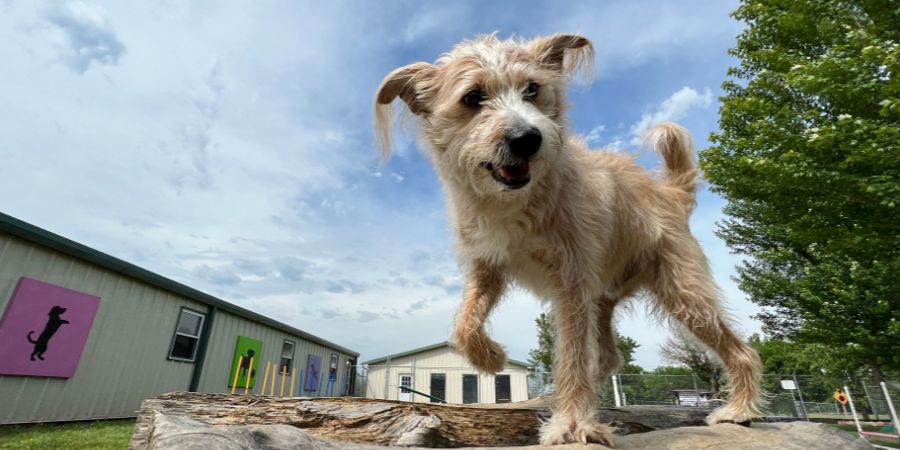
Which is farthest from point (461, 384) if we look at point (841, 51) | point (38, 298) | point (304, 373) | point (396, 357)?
point (841, 51)

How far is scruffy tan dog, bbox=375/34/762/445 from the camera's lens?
251 centimetres

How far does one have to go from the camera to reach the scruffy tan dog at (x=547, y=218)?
2.51m

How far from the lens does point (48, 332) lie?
918 centimetres

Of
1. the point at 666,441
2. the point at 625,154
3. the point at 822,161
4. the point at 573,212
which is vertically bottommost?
the point at 666,441

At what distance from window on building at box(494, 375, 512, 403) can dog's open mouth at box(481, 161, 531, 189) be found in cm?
2816

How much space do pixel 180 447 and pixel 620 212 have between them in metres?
3.18

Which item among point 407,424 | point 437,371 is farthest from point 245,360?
point 407,424

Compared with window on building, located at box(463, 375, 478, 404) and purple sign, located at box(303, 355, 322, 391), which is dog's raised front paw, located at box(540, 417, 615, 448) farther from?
window on building, located at box(463, 375, 478, 404)

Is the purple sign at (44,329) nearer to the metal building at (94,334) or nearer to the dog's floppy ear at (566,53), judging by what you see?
the metal building at (94,334)

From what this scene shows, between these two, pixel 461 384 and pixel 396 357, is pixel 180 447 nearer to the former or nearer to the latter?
pixel 461 384

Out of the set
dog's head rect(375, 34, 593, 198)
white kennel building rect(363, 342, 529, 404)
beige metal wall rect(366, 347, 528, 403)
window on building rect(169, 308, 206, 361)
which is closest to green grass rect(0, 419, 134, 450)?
window on building rect(169, 308, 206, 361)

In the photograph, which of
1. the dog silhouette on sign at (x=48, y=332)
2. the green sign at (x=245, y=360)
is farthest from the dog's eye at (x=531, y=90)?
the green sign at (x=245, y=360)

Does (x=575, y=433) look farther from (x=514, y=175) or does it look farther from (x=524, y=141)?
(x=524, y=141)

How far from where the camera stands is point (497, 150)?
2426mm
